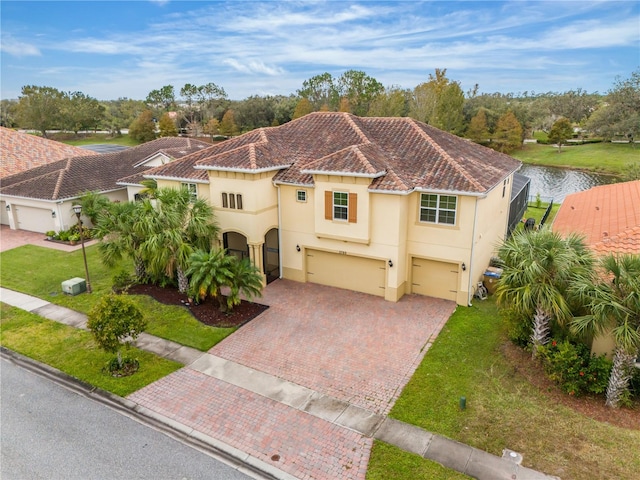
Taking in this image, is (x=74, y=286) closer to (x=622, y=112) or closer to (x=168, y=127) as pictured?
(x=168, y=127)

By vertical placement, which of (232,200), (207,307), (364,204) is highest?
(364,204)

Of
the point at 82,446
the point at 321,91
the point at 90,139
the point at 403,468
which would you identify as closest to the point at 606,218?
the point at 403,468

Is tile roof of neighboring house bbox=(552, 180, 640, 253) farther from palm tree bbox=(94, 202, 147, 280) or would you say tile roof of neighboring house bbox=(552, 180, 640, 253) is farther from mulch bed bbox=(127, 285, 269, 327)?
palm tree bbox=(94, 202, 147, 280)

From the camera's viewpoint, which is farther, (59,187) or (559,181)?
(559,181)

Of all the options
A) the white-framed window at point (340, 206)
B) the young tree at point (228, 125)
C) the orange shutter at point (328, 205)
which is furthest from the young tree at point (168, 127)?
the white-framed window at point (340, 206)

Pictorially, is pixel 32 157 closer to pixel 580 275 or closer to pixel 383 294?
pixel 383 294
